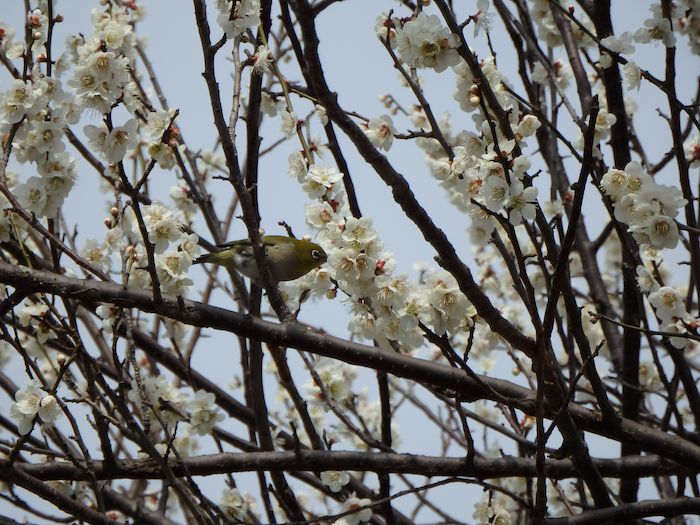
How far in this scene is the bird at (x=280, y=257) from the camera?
3838 millimetres

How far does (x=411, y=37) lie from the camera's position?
281 cm

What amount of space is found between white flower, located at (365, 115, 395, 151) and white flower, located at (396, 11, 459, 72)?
42 centimetres

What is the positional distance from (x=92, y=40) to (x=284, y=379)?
168 cm

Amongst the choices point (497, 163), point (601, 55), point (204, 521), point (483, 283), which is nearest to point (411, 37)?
point (497, 163)

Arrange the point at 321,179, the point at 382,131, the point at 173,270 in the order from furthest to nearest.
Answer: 1. the point at 382,131
2. the point at 173,270
3. the point at 321,179

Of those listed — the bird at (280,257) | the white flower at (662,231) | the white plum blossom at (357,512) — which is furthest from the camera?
the bird at (280,257)

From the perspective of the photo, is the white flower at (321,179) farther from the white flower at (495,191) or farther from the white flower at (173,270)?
the white flower at (495,191)

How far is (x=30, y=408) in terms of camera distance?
117 inches

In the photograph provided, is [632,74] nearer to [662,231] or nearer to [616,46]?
[616,46]

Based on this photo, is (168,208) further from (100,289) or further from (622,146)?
(622,146)

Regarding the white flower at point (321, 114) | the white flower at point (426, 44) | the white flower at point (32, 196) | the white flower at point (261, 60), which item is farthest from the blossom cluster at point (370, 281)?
the white flower at point (32, 196)

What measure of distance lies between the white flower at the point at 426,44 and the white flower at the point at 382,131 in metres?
0.42

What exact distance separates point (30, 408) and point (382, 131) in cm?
189

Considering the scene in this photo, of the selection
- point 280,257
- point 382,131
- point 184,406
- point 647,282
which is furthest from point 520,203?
point 184,406
